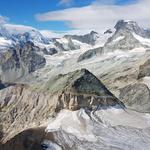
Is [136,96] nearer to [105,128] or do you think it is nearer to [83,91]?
[83,91]

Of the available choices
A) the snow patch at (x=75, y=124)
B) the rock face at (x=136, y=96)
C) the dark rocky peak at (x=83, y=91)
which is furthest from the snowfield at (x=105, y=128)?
the rock face at (x=136, y=96)

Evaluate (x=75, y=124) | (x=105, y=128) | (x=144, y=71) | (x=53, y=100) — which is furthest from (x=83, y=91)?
(x=144, y=71)

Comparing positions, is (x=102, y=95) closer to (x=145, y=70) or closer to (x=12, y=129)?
(x=12, y=129)

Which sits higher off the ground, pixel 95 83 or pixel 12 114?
pixel 95 83

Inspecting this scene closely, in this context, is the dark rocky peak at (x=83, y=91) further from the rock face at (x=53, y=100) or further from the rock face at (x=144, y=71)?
the rock face at (x=144, y=71)

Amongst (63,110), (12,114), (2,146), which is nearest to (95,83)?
(63,110)

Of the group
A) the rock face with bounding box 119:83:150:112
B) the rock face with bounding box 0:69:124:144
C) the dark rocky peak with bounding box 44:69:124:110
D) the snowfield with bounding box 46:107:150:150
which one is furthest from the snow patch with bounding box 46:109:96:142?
the rock face with bounding box 119:83:150:112
